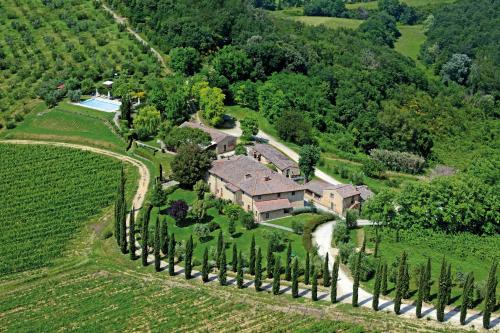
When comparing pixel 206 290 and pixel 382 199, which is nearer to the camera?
pixel 206 290

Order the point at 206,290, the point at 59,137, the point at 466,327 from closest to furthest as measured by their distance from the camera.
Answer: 1. the point at 466,327
2. the point at 206,290
3. the point at 59,137

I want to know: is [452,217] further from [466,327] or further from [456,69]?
[456,69]

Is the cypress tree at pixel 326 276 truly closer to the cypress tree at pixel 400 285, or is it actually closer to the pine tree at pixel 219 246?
the cypress tree at pixel 400 285

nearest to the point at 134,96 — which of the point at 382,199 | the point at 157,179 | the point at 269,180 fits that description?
the point at 157,179

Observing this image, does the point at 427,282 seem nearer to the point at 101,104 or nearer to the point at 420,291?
the point at 420,291

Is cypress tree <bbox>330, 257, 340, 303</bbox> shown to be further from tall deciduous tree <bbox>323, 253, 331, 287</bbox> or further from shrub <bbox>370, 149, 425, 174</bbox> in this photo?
shrub <bbox>370, 149, 425, 174</bbox>

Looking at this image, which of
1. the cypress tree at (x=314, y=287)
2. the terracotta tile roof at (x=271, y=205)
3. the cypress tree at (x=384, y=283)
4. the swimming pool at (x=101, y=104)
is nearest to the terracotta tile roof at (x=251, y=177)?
the terracotta tile roof at (x=271, y=205)
